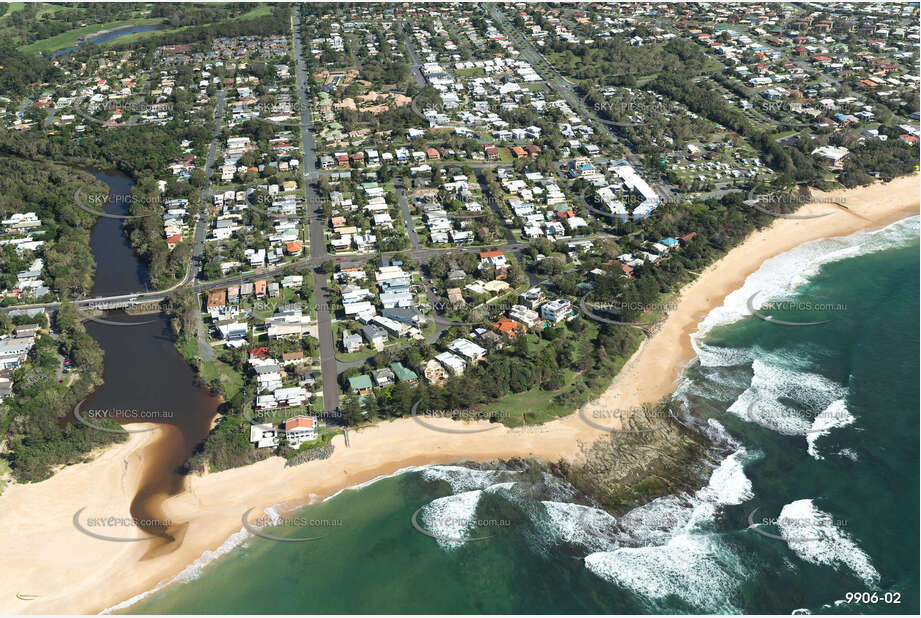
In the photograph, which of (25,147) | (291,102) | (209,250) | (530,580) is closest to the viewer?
(530,580)

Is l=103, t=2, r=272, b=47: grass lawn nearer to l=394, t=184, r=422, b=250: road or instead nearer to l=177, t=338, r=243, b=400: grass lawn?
l=394, t=184, r=422, b=250: road

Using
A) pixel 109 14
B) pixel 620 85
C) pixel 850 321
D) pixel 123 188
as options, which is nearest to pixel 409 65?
pixel 620 85

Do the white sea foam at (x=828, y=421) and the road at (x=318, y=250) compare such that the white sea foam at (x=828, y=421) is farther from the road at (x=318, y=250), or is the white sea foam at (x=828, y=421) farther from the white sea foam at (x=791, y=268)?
the road at (x=318, y=250)

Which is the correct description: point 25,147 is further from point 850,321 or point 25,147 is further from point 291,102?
point 850,321

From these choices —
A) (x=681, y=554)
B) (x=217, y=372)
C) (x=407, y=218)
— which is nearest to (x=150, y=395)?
(x=217, y=372)

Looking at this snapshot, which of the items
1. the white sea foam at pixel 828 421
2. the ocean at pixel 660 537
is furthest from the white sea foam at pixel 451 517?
the white sea foam at pixel 828 421

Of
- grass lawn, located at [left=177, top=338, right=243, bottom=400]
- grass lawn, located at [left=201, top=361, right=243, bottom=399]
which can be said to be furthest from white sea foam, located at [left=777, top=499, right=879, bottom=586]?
grass lawn, located at [left=177, top=338, right=243, bottom=400]

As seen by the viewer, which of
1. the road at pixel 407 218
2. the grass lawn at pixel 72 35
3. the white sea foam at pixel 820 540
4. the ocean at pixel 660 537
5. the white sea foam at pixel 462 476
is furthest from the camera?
the grass lawn at pixel 72 35
